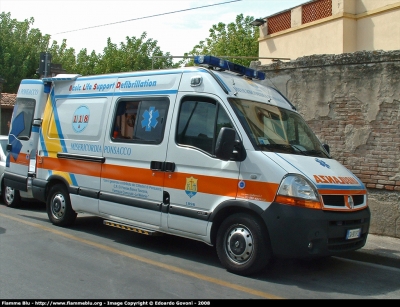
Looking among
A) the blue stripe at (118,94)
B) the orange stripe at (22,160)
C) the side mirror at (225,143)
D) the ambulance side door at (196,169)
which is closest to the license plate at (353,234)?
the ambulance side door at (196,169)

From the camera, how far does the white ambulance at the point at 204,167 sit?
555 centimetres

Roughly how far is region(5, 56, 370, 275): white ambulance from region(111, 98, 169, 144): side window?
2 cm

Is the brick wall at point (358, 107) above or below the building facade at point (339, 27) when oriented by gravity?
below

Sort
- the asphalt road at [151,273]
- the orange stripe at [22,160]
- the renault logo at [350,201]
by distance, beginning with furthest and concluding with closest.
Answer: the orange stripe at [22,160] < the renault logo at [350,201] < the asphalt road at [151,273]

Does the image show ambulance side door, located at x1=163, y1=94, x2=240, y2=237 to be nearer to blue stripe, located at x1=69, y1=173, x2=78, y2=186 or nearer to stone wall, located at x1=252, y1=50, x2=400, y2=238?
blue stripe, located at x1=69, y1=173, x2=78, y2=186

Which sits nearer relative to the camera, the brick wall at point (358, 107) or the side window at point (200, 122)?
the side window at point (200, 122)

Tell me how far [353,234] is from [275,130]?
1.64m

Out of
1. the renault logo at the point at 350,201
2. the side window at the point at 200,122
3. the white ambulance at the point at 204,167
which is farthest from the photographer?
the side window at the point at 200,122

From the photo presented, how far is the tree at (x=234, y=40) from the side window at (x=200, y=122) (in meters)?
25.5

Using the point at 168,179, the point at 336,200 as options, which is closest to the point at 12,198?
the point at 168,179

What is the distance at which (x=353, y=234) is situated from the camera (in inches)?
229

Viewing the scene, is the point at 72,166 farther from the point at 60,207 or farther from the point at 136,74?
the point at 136,74

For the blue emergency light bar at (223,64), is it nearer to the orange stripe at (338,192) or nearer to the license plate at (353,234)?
the orange stripe at (338,192)

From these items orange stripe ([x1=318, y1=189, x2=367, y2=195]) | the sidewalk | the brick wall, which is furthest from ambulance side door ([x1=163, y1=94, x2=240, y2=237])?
the brick wall
